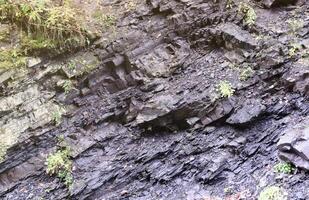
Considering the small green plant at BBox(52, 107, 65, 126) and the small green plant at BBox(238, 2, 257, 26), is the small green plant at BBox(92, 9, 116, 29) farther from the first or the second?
the small green plant at BBox(238, 2, 257, 26)

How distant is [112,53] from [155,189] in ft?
7.96

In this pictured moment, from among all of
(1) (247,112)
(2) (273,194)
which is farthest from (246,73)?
(2) (273,194)

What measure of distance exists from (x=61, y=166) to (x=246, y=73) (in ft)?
10.6

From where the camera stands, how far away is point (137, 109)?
244 inches

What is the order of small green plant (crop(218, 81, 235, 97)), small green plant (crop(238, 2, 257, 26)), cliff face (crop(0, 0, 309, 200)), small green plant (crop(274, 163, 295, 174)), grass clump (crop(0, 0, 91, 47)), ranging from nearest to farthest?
small green plant (crop(274, 163, 295, 174)) < cliff face (crop(0, 0, 309, 200)) < small green plant (crop(218, 81, 235, 97)) < grass clump (crop(0, 0, 91, 47)) < small green plant (crop(238, 2, 257, 26))

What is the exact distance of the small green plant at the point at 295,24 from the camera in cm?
642

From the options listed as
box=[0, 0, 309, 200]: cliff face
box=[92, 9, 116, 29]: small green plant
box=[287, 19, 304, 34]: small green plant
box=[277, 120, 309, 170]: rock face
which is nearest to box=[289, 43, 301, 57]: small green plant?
box=[0, 0, 309, 200]: cliff face

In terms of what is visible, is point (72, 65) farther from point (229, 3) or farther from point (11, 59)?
point (229, 3)

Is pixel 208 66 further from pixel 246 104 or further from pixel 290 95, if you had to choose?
pixel 290 95

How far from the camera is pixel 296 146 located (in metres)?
4.96

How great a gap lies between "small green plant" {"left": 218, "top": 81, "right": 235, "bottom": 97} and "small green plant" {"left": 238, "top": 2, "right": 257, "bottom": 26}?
1.26 m

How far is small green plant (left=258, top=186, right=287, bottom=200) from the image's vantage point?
190 inches

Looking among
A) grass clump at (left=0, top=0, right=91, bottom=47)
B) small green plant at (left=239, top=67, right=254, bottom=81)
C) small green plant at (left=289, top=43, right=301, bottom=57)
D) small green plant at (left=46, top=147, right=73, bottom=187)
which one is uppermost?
grass clump at (left=0, top=0, right=91, bottom=47)

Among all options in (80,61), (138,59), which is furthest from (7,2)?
(138,59)
